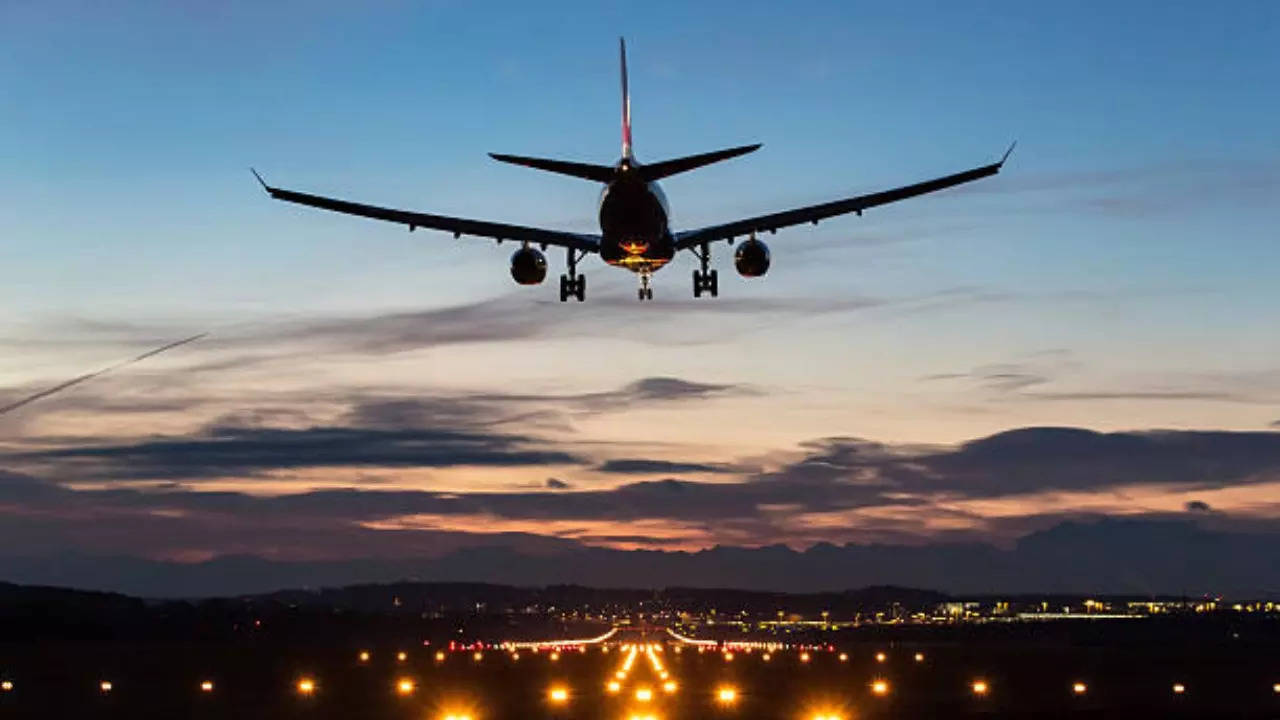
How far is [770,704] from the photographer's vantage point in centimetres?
7631

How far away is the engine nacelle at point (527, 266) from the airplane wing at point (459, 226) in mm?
1234

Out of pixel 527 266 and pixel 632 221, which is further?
pixel 527 266

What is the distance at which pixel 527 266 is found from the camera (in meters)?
73.1

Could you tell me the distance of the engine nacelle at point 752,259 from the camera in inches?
2872

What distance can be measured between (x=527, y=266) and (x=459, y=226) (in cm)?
418

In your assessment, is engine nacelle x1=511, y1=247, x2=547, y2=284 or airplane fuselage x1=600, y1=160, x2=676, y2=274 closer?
airplane fuselage x1=600, y1=160, x2=676, y2=274

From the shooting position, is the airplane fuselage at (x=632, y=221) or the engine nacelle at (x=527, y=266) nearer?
the airplane fuselage at (x=632, y=221)

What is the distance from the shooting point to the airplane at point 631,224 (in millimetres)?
68062

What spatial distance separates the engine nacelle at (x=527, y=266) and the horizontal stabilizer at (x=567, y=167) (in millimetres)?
5767

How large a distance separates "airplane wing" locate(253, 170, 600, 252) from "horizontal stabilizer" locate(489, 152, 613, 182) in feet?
17.5

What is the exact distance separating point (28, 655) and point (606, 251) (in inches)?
3465

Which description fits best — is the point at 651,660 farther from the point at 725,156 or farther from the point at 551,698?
the point at 725,156

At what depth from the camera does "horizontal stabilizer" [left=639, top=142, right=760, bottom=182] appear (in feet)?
205

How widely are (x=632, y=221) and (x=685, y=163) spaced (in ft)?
13.1
